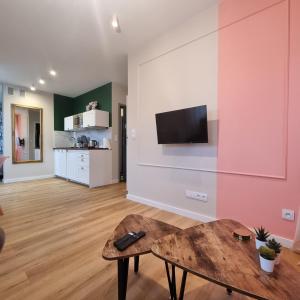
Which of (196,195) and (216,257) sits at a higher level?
(216,257)

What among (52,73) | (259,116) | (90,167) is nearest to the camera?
(259,116)

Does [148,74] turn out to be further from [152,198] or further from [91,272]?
[91,272]

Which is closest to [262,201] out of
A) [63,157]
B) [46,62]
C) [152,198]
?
[152,198]

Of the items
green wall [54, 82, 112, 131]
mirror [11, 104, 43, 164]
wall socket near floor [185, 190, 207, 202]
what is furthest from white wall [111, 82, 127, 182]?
wall socket near floor [185, 190, 207, 202]

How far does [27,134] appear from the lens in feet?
16.9

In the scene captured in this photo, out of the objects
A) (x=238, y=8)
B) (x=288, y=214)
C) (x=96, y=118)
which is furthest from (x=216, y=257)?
(x=96, y=118)

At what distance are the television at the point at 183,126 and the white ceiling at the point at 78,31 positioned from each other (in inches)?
49.1

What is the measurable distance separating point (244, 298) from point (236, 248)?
52 cm

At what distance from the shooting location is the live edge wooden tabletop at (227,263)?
0.71m

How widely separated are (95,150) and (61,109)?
97.5 inches

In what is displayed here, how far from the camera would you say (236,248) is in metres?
0.99

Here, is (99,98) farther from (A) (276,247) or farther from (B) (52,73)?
(A) (276,247)

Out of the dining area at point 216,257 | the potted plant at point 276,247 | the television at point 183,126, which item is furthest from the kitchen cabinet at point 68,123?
the potted plant at point 276,247

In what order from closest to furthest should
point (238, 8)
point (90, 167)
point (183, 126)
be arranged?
point (238, 8) → point (183, 126) → point (90, 167)
